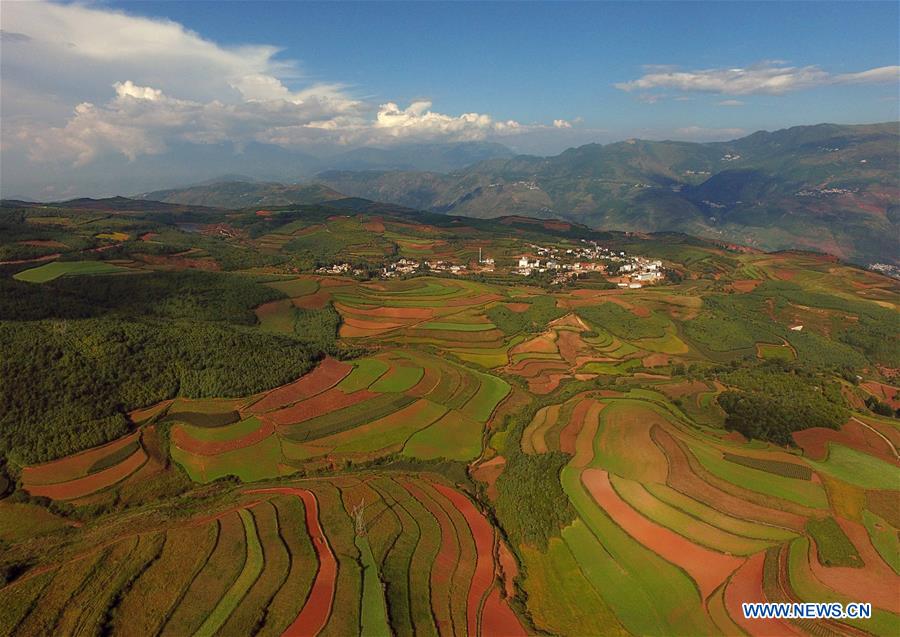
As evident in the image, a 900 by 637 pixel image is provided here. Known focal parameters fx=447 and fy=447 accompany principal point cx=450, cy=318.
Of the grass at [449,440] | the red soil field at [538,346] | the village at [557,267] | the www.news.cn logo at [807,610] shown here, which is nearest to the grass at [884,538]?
the www.news.cn logo at [807,610]

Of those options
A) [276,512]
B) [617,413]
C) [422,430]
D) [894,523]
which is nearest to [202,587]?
[276,512]

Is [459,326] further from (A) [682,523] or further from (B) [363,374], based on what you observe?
(A) [682,523]

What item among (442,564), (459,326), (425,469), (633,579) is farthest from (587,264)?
(442,564)

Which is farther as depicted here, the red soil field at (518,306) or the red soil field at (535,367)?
the red soil field at (518,306)

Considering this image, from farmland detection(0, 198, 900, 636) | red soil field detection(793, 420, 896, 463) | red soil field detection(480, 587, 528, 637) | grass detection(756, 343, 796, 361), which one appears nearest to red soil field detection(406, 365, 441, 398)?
farmland detection(0, 198, 900, 636)

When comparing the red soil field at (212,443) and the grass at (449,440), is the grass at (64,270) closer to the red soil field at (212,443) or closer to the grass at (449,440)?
the red soil field at (212,443)

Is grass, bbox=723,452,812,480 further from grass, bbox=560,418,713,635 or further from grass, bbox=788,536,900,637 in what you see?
grass, bbox=560,418,713,635
